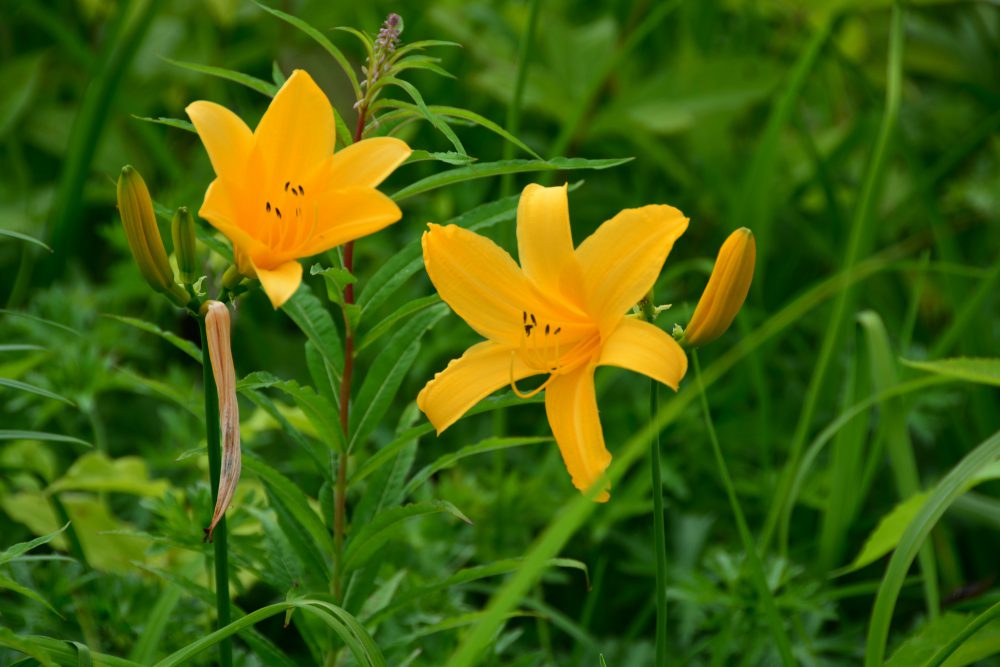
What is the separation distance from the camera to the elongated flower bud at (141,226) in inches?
29.1

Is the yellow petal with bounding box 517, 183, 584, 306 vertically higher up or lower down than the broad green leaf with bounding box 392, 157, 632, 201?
lower down

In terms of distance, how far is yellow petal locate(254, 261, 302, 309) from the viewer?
27.6 inches

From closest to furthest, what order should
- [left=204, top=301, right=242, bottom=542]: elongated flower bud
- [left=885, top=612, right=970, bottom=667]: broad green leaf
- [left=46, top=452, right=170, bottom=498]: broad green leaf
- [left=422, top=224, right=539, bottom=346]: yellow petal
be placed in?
[left=204, top=301, right=242, bottom=542]: elongated flower bud < [left=422, top=224, right=539, bottom=346]: yellow petal < [left=885, top=612, right=970, bottom=667]: broad green leaf < [left=46, top=452, right=170, bottom=498]: broad green leaf

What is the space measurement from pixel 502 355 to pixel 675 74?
1.37 metres

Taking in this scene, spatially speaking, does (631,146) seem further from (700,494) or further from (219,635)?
(219,635)

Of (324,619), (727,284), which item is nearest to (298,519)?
(324,619)

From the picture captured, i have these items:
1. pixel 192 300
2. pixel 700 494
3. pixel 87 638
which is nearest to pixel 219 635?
pixel 192 300

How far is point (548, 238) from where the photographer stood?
80 cm

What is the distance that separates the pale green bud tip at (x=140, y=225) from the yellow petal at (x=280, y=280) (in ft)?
0.23

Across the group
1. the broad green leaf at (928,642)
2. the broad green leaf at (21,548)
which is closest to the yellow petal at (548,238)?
the broad green leaf at (21,548)

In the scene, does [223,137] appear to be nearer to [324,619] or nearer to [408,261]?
[408,261]

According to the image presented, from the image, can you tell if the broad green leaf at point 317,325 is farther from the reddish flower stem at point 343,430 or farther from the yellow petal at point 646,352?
the yellow petal at point 646,352

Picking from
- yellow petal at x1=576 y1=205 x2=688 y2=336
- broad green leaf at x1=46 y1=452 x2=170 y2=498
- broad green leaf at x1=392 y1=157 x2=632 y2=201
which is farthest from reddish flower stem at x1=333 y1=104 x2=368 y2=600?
broad green leaf at x1=46 y1=452 x2=170 y2=498

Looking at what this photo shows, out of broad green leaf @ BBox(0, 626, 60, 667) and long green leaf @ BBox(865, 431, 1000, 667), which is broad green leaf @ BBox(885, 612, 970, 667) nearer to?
long green leaf @ BBox(865, 431, 1000, 667)
